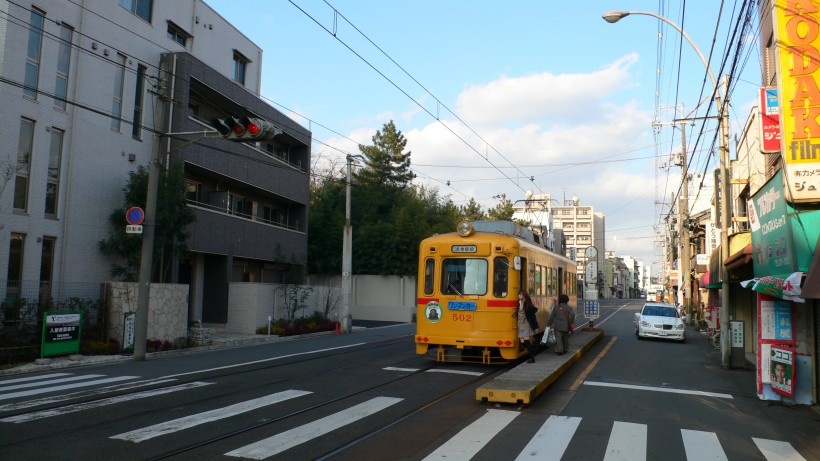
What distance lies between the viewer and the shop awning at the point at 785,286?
9281mm

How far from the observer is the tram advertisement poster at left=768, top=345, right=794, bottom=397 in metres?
10.4

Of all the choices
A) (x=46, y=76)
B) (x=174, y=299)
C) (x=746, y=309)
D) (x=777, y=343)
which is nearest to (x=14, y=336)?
(x=174, y=299)

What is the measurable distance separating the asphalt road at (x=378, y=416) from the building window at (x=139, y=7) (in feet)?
45.7

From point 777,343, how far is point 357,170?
3830 centimetres

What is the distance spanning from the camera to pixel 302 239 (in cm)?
3294

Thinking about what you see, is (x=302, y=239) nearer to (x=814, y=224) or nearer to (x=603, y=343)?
(x=603, y=343)

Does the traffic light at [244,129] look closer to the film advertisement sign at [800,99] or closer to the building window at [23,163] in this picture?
the building window at [23,163]

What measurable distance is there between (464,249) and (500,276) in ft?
3.39

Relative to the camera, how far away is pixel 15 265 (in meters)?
17.0

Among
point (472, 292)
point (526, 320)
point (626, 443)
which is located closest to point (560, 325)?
point (526, 320)

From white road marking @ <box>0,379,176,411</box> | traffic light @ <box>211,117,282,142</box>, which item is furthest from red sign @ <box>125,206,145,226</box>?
white road marking @ <box>0,379,176,411</box>

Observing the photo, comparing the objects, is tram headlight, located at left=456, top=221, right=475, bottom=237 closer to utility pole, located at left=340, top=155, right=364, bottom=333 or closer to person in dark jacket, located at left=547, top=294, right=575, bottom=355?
person in dark jacket, located at left=547, top=294, right=575, bottom=355

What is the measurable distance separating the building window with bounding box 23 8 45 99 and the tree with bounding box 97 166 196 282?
4040 millimetres

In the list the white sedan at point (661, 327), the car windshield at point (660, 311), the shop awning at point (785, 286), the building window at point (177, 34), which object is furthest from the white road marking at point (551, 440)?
the building window at point (177, 34)
